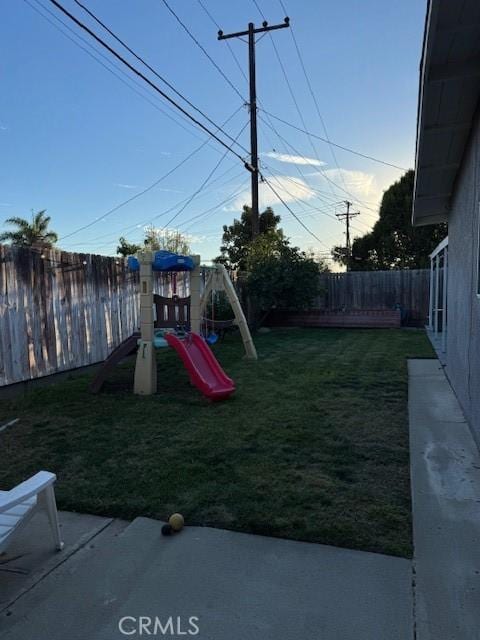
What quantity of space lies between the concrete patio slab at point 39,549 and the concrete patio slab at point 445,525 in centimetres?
172

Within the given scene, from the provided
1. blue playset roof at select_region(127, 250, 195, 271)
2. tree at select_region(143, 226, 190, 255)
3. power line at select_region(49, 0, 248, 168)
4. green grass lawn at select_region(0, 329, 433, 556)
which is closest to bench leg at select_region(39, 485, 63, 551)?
green grass lawn at select_region(0, 329, 433, 556)

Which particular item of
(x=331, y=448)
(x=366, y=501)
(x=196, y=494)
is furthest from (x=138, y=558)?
(x=331, y=448)

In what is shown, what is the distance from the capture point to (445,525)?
2.75 metres

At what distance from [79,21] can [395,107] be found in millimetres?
7674

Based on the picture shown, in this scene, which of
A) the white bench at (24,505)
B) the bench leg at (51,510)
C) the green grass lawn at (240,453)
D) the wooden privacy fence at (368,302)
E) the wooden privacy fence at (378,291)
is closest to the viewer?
the white bench at (24,505)

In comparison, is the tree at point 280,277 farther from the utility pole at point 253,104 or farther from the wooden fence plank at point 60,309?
the wooden fence plank at point 60,309

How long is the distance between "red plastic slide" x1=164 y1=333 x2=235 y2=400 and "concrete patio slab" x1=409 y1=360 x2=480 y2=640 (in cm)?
231

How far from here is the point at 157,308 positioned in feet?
23.0

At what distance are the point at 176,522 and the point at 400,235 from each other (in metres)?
25.2

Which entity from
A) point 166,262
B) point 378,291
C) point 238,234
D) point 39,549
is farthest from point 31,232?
point 39,549

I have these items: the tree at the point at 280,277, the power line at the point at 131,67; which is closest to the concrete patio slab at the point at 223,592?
the power line at the point at 131,67

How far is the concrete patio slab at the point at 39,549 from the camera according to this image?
226 cm

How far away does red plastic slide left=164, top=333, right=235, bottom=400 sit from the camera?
582 cm

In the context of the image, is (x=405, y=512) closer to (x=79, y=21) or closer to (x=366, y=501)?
(x=366, y=501)
